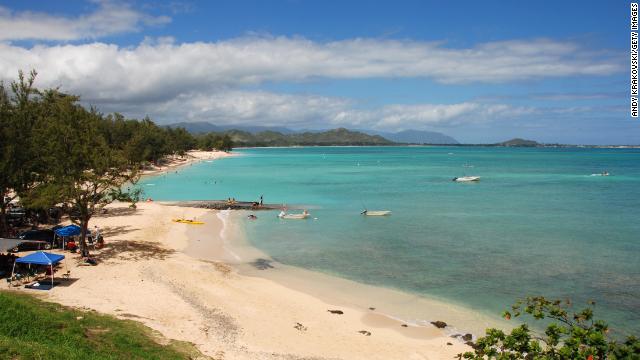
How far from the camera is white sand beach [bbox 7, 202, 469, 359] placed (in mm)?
16328

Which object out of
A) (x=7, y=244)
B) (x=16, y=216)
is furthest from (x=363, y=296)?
(x=16, y=216)

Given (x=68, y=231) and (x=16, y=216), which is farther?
(x=16, y=216)

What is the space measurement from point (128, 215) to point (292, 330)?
28.6 m

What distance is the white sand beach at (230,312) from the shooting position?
16.3m

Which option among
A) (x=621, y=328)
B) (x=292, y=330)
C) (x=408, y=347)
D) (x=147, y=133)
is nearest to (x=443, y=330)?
(x=408, y=347)

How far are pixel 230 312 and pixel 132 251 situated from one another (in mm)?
11817

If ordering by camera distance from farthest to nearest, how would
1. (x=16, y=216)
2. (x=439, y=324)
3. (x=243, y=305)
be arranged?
(x=16, y=216)
(x=243, y=305)
(x=439, y=324)

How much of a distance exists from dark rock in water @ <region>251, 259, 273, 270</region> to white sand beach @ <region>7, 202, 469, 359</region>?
193 cm

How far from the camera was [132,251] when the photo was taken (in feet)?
93.2

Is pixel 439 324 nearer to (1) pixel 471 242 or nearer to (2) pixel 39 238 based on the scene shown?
(1) pixel 471 242

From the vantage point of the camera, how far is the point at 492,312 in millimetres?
21234

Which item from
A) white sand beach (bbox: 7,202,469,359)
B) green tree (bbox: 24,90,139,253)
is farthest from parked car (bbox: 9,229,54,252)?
white sand beach (bbox: 7,202,469,359)

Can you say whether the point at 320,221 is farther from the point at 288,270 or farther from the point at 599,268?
the point at 599,268

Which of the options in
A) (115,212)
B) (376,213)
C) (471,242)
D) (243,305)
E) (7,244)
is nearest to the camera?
(243,305)
